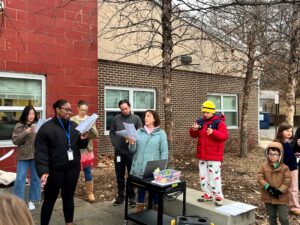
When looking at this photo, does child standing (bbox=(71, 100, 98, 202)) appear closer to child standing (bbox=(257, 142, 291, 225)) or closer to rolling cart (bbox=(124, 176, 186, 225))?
rolling cart (bbox=(124, 176, 186, 225))

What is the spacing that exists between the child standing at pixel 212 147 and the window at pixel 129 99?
18.3 ft

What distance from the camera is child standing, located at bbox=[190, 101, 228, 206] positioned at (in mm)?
5102

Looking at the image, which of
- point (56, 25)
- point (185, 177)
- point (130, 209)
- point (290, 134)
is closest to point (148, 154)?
point (130, 209)

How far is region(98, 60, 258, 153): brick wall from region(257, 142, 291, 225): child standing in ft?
20.3

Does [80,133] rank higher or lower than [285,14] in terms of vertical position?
lower

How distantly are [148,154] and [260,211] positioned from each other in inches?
96.8

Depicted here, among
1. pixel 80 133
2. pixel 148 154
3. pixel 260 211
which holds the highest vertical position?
pixel 80 133

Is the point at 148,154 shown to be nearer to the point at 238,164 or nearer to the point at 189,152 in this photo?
the point at 238,164

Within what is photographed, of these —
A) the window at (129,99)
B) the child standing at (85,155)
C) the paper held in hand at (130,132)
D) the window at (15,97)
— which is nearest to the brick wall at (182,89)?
the window at (129,99)

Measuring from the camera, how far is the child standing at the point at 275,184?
4.60 meters

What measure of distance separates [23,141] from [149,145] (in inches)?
83.6

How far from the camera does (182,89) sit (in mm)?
12594

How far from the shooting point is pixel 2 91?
24.2 ft

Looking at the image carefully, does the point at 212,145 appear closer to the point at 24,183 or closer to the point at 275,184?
the point at 275,184
